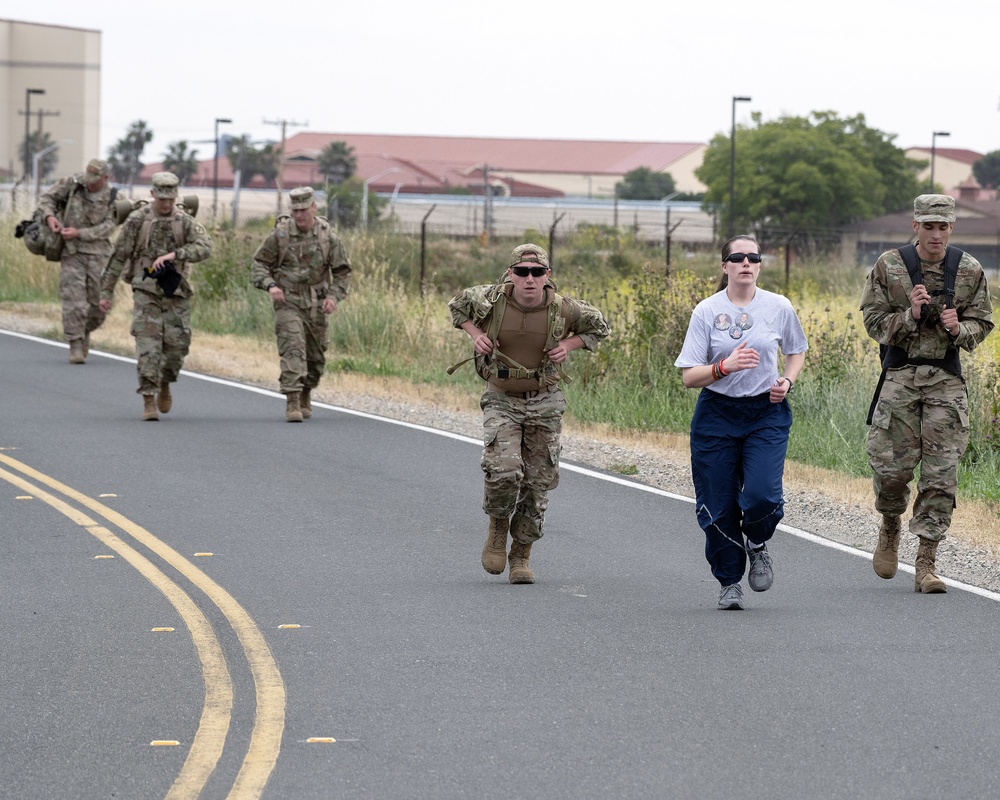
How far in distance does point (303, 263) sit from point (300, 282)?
0.60 ft

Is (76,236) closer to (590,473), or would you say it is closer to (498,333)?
(590,473)

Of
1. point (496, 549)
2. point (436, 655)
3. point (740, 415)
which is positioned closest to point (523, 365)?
point (496, 549)

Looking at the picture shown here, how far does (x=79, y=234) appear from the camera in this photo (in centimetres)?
1847

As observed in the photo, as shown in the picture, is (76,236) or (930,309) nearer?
(930,309)

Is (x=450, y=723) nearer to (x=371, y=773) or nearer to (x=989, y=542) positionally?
(x=371, y=773)

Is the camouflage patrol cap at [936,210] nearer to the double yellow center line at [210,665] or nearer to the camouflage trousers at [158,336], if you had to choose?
the double yellow center line at [210,665]

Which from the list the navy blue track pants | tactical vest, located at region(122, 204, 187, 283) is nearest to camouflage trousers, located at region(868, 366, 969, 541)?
the navy blue track pants

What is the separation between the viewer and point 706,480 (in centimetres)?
819

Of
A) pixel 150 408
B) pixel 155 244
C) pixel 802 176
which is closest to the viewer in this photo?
pixel 155 244

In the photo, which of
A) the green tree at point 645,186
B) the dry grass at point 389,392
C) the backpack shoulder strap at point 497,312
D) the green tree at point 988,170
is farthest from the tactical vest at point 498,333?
the green tree at point 988,170

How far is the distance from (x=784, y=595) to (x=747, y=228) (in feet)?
234

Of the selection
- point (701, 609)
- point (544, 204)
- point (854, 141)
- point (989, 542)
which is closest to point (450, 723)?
point (701, 609)

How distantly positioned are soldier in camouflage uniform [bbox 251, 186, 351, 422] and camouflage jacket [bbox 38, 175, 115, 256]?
4.64 m

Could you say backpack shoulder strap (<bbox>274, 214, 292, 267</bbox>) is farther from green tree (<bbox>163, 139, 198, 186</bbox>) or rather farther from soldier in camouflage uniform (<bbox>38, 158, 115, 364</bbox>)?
green tree (<bbox>163, 139, 198, 186</bbox>)
